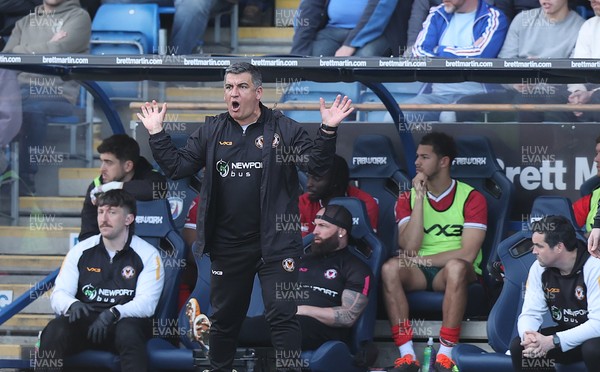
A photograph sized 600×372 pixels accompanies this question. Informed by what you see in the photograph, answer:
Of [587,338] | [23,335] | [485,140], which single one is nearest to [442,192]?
[485,140]

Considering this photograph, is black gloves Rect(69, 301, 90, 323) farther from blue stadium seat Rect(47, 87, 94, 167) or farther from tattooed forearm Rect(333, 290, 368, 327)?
blue stadium seat Rect(47, 87, 94, 167)

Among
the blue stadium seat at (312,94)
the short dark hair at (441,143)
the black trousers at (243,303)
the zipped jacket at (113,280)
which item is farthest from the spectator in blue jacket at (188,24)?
the black trousers at (243,303)

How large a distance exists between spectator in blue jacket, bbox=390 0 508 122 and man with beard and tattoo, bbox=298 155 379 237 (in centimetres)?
88

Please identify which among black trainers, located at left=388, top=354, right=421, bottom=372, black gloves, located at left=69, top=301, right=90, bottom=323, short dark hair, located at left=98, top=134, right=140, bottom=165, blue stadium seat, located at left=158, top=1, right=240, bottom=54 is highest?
blue stadium seat, located at left=158, top=1, right=240, bottom=54

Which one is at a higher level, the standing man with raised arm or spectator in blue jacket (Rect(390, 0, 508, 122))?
spectator in blue jacket (Rect(390, 0, 508, 122))

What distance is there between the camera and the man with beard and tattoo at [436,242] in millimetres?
9328

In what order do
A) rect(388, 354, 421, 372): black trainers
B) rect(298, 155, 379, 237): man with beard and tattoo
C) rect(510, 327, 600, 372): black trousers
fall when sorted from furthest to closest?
rect(298, 155, 379, 237): man with beard and tattoo
rect(388, 354, 421, 372): black trainers
rect(510, 327, 600, 372): black trousers

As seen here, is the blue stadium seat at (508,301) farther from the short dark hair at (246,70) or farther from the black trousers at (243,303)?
the short dark hair at (246,70)

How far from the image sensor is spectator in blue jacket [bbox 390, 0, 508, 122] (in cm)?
1034

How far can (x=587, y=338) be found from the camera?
8.40 meters

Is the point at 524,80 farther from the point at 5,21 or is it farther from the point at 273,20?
the point at 5,21

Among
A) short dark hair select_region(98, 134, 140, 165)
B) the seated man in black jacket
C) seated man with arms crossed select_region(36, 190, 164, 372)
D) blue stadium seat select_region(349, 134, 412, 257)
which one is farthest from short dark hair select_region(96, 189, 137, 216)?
blue stadium seat select_region(349, 134, 412, 257)

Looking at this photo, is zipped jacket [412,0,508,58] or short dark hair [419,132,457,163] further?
zipped jacket [412,0,508,58]

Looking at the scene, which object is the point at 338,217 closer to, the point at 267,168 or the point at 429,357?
the point at 429,357
